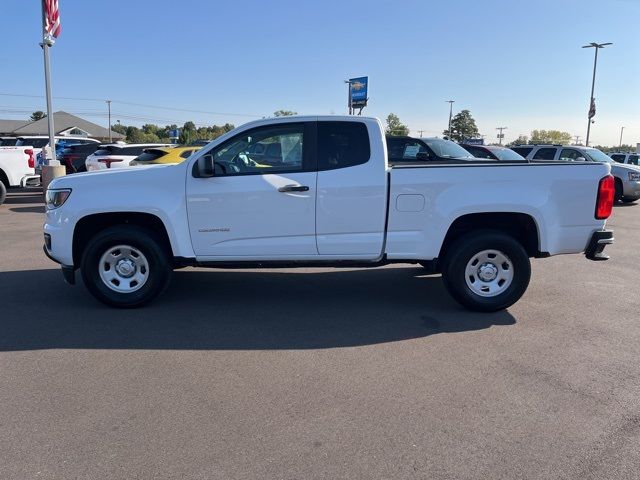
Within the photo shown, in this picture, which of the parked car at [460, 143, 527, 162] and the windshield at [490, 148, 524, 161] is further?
the windshield at [490, 148, 524, 161]

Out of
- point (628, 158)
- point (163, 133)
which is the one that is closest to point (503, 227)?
point (628, 158)

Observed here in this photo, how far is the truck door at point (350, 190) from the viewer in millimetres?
5383

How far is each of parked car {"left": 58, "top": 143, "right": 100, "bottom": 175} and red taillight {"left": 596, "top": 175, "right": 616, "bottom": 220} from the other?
18.3 meters

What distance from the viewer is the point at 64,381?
3.97 m

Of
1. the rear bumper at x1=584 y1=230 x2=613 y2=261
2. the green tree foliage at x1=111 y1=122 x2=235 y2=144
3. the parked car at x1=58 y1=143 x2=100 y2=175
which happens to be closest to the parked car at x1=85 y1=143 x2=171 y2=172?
the parked car at x1=58 y1=143 x2=100 y2=175

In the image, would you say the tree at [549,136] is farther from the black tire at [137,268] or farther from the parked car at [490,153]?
the black tire at [137,268]

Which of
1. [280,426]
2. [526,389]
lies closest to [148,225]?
[280,426]

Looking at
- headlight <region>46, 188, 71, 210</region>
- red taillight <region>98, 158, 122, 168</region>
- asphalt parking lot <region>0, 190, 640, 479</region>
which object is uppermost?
red taillight <region>98, 158, 122, 168</region>

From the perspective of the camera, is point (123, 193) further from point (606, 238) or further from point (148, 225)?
point (606, 238)

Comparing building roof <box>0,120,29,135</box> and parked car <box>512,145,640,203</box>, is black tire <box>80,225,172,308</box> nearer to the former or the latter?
parked car <box>512,145,640,203</box>

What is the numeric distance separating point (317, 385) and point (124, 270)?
2778 mm

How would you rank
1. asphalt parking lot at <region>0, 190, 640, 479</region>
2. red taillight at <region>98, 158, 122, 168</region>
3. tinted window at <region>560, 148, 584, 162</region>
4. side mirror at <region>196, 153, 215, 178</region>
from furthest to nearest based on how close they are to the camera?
tinted window at <region>560, 148, 584, 162</region>, red taillight at <region>98, 158, 122, 168</region>, side mirror at <region>196, 153, 215, 178</region>, asphalt parking lot at <region>0, 190, 640, 479</region>

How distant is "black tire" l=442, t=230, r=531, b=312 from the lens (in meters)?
5.47

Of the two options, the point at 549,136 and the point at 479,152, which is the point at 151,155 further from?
the point at 549,136
